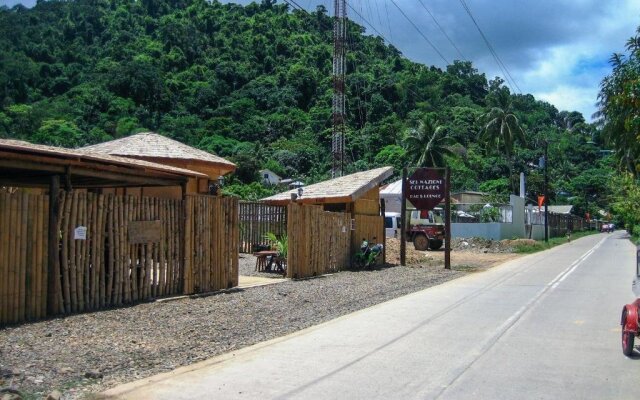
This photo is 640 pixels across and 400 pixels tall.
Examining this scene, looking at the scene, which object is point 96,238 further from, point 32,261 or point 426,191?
point 426,191

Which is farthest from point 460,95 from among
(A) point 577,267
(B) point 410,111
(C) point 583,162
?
(A) point 577,267

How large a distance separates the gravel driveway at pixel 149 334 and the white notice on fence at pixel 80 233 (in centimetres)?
130

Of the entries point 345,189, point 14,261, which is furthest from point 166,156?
point 14,261

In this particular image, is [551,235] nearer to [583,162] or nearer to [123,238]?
[583,162]

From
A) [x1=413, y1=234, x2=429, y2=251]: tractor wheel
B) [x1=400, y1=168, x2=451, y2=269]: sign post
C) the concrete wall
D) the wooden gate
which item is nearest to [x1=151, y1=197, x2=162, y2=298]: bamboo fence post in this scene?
the wooden gate

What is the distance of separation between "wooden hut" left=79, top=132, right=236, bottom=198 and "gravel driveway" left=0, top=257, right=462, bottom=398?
670 cm

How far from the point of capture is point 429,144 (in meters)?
59.6

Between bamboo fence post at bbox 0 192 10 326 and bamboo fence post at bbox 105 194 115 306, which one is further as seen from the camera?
bamboo fence post at bbox 105 194 115 306

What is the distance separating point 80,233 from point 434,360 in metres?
6.27

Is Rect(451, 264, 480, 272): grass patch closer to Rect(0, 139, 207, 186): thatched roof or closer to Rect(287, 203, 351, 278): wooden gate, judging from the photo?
Rect(287, 203, 351, 278): wooden gate

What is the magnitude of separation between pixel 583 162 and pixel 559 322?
324 ft

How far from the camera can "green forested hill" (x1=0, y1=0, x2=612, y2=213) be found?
79.8m

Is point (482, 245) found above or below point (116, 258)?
below

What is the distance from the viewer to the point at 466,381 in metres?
7.51
